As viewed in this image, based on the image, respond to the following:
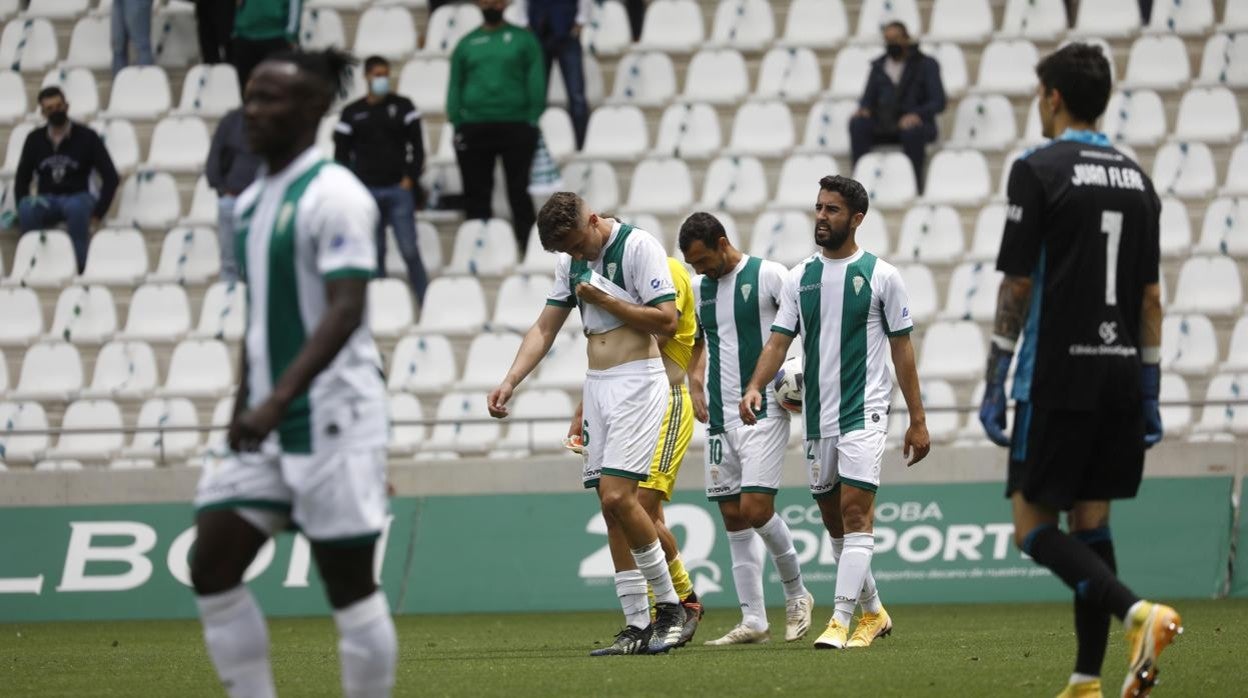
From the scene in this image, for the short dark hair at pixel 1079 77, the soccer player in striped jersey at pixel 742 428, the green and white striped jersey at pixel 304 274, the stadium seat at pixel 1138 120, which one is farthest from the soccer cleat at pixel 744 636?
the stadium seat at pixel 1138 120

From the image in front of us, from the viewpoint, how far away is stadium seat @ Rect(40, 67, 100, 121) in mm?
21188

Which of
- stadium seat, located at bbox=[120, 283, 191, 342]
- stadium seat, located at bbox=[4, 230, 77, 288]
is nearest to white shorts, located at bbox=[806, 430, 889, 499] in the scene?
stadium seat, located at bbox=[120, 283, 191, 342]

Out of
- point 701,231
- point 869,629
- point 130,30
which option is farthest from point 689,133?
point 869,629

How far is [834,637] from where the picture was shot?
10.2m

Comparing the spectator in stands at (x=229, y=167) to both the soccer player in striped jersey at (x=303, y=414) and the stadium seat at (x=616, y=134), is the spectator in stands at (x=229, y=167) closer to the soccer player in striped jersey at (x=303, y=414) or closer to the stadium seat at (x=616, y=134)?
the stadium seat at (x=616, y=134)

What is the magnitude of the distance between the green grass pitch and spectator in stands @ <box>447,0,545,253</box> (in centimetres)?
582

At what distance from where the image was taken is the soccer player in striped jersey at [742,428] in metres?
11.3

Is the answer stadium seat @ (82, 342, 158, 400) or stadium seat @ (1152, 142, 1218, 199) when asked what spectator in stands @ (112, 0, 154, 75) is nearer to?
stadium seat @ (82, 342, 158, 400)

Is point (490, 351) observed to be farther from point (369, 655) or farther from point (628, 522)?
point (369, 655)

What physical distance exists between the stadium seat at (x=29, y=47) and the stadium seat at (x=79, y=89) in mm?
344

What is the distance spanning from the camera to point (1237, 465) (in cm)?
1521

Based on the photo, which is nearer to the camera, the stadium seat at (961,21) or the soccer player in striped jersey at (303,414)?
the soccer player in striped jersey at (303,414)

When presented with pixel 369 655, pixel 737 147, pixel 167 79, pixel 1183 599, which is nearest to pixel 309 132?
pixel 369 655

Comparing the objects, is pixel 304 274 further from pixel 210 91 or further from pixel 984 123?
pixel 210 91
